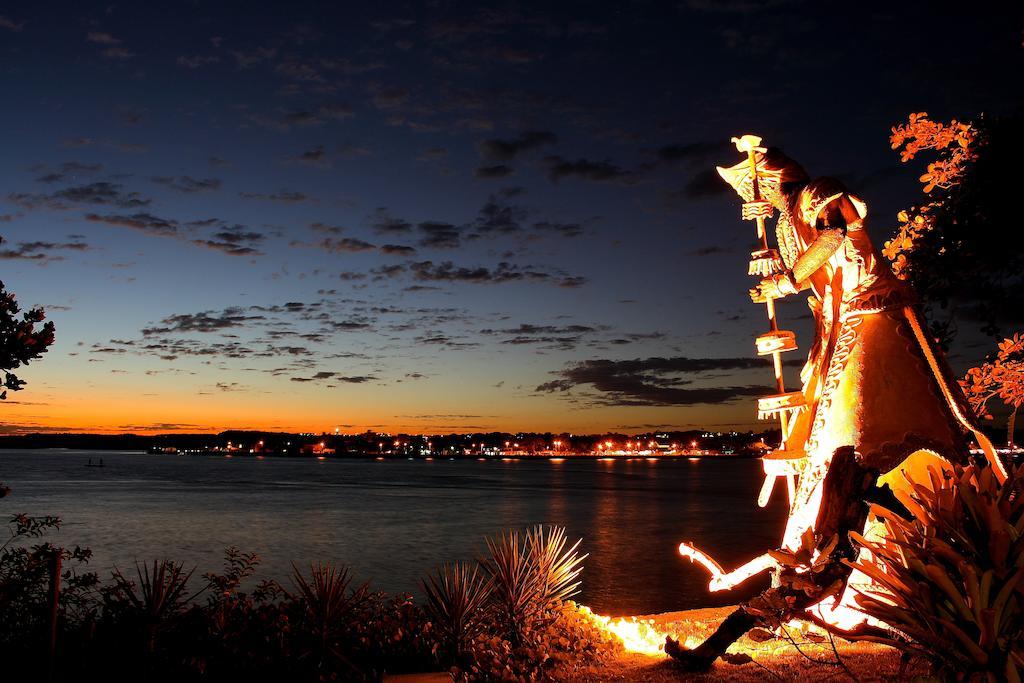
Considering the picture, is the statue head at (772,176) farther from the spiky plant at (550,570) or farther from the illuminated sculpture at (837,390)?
the spiky plant at (550,570)

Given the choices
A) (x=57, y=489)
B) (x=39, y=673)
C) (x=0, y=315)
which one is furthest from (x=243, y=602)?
(x=57, y=489)

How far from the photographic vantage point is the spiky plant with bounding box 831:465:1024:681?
3.72 m

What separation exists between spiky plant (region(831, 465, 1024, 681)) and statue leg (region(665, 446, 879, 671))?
928 mm

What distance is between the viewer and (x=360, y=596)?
7910 mm

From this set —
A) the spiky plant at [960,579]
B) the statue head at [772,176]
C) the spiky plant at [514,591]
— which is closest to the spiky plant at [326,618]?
the spiky plant at [514,591]

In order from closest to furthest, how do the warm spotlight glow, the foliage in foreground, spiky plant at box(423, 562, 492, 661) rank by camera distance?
1. the foliage in foreground
2. the warm spotlight glow
3. spiky plant at box(423, 562, 492, 661)

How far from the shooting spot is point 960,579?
13.4ft

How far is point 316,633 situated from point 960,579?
199 inches

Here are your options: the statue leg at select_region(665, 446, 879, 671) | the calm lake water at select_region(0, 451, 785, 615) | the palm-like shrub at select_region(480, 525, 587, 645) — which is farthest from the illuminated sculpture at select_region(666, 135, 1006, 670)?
the calm lake water at select_region(0, 451, 785, 615)

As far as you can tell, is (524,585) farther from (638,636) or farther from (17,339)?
(17,339)

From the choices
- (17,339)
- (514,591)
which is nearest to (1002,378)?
(514,591)

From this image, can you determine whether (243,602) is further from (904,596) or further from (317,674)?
(904,596)

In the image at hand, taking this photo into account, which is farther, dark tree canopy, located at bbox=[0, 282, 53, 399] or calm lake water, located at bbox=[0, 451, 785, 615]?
calm lake water, located at bbox=[0, 451, 785, 615]

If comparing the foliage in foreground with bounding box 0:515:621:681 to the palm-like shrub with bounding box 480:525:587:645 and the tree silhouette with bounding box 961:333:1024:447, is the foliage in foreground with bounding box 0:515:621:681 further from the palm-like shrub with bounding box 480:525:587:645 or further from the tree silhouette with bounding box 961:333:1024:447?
the tree silhouette with bounding box 961:333:1024:447
